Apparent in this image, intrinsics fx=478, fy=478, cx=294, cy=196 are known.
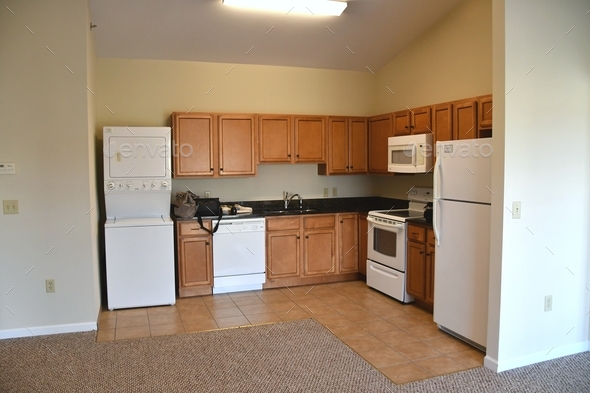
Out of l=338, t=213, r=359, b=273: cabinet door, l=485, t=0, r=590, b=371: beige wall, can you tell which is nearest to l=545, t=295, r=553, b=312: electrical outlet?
l=485, t=0, r=590, b=371: beige wall

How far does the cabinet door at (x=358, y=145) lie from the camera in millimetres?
6020

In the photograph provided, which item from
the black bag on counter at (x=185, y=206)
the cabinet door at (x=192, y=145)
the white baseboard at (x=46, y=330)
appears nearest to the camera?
the white baseboard at (x=46, y=330)

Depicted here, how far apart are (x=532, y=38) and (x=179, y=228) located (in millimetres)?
3718

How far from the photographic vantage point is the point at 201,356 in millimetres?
3660

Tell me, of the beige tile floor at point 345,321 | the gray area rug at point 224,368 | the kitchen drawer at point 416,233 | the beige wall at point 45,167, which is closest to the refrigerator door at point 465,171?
the kitchen drawer at point 416,233

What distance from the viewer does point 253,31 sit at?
16.6 feet

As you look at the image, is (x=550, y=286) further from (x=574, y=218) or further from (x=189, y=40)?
(x=189, y=40)

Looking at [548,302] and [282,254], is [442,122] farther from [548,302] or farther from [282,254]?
[282,254]

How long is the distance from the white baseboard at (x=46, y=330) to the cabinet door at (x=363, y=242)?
3.09m

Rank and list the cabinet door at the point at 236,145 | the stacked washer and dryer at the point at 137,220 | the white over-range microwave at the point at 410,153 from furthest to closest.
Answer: the cabinet door at the point at 236,145 < the white over-range microwave at the point at 410,153 < the stacked washer and dryer at the point at 137,220

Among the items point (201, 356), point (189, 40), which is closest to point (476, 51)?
point (189, 40)

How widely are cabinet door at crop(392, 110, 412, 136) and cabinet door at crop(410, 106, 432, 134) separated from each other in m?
0.08

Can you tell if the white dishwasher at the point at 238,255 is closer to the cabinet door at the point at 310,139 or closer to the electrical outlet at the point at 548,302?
the cabinet door at the point at 310,139

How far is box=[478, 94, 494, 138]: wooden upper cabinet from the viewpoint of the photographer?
4.11 metres
